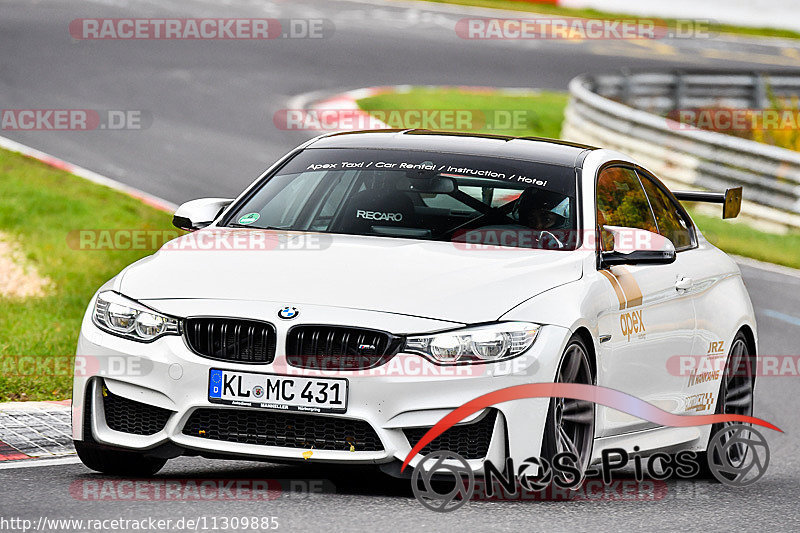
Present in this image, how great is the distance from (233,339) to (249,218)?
5.09 feet

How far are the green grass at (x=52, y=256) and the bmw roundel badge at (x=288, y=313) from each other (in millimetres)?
3343

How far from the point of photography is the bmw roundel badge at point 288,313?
623 centimetres

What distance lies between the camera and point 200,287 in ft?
21.2

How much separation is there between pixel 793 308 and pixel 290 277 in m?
9.73

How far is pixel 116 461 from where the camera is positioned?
680 cm

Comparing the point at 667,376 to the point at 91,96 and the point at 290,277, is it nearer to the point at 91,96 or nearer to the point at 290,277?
the point at 290,277

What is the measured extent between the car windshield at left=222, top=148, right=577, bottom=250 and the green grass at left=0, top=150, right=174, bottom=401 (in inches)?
91.1

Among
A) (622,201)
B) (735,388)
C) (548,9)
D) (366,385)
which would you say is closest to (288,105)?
(548,9)

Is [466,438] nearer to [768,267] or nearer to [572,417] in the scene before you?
[572,417]

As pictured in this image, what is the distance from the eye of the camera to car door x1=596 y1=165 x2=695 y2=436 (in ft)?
23.2

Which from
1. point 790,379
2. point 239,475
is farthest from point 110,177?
point 239,475

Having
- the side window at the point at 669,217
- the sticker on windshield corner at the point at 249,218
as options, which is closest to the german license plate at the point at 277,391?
the sticker on windshield corner at the point at 249,218

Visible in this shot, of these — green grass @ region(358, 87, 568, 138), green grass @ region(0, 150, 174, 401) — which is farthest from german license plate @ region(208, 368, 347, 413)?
green grass @ region(358, 87, 568, 138)

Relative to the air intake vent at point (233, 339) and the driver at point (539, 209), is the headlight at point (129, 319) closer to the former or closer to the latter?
the air intake vent at point (233, 339)
